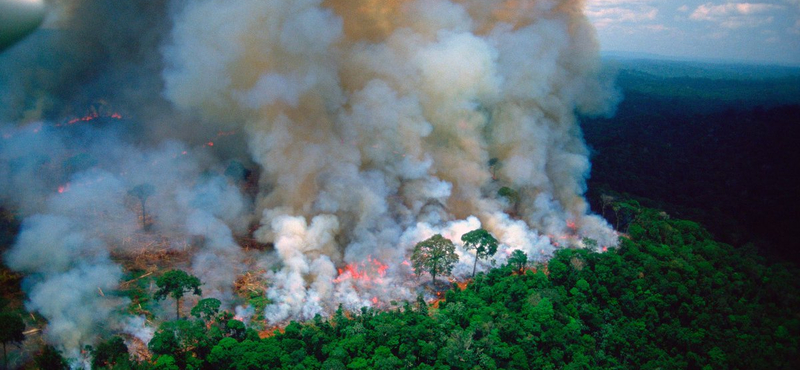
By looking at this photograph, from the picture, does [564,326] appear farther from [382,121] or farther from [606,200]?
[606,200]

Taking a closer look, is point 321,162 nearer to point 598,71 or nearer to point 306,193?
point 306,193

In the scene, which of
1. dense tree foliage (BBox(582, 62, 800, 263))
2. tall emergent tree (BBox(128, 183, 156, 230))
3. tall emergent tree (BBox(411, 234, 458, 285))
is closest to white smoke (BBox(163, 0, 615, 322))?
tall emergent tree (BBox(411, 234, 458, 285))

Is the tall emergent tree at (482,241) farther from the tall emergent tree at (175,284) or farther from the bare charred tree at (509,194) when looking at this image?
the tall emergent tree at (175,284)

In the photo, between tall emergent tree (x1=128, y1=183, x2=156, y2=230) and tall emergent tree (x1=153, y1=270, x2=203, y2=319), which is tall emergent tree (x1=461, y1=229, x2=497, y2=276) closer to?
tall emergent tree (x1=153, y1=270, x2=203, y2=319)

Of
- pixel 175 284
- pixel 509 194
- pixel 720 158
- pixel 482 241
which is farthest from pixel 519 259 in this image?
pixel 720 158

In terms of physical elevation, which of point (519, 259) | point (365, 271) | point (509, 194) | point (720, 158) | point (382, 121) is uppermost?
point (720, 158)

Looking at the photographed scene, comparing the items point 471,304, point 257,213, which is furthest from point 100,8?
point 471,304
